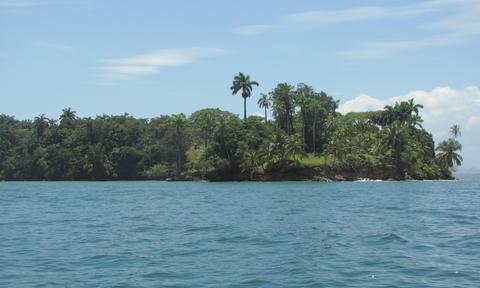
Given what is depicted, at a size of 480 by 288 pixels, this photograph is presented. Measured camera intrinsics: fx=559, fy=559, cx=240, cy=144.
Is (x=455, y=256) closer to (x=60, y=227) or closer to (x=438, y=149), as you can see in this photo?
(x=60, y=227)

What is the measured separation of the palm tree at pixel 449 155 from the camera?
139 meters

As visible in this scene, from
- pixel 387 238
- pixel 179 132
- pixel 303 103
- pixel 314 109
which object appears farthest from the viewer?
pixel 179 132

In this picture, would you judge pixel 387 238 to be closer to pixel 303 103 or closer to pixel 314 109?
pixel 303 103

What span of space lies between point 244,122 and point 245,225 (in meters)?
108

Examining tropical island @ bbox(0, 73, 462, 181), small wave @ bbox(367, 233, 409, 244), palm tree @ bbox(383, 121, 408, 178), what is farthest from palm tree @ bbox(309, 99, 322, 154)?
small wave @ bbox(367, 233, 409, 244)

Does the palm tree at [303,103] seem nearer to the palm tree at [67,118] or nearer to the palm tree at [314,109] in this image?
the palm tree at [314,109]

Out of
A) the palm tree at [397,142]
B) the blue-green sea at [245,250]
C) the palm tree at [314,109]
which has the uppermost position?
the palm tree at [314,109]

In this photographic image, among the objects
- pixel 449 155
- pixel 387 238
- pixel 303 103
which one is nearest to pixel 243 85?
pixel 303 103

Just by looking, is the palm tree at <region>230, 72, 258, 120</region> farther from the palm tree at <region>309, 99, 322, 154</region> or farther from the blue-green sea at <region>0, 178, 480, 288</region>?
the blue-green sea at <region>0, 178, 480, 288</region>

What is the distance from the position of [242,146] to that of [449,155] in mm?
52819

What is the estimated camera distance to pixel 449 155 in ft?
459

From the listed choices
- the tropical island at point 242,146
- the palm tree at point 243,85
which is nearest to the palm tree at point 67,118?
the tropical island at point 242,146

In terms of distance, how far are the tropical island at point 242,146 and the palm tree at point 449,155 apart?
24 cm

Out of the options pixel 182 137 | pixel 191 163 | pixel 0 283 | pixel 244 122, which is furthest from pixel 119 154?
pixel 0 283
